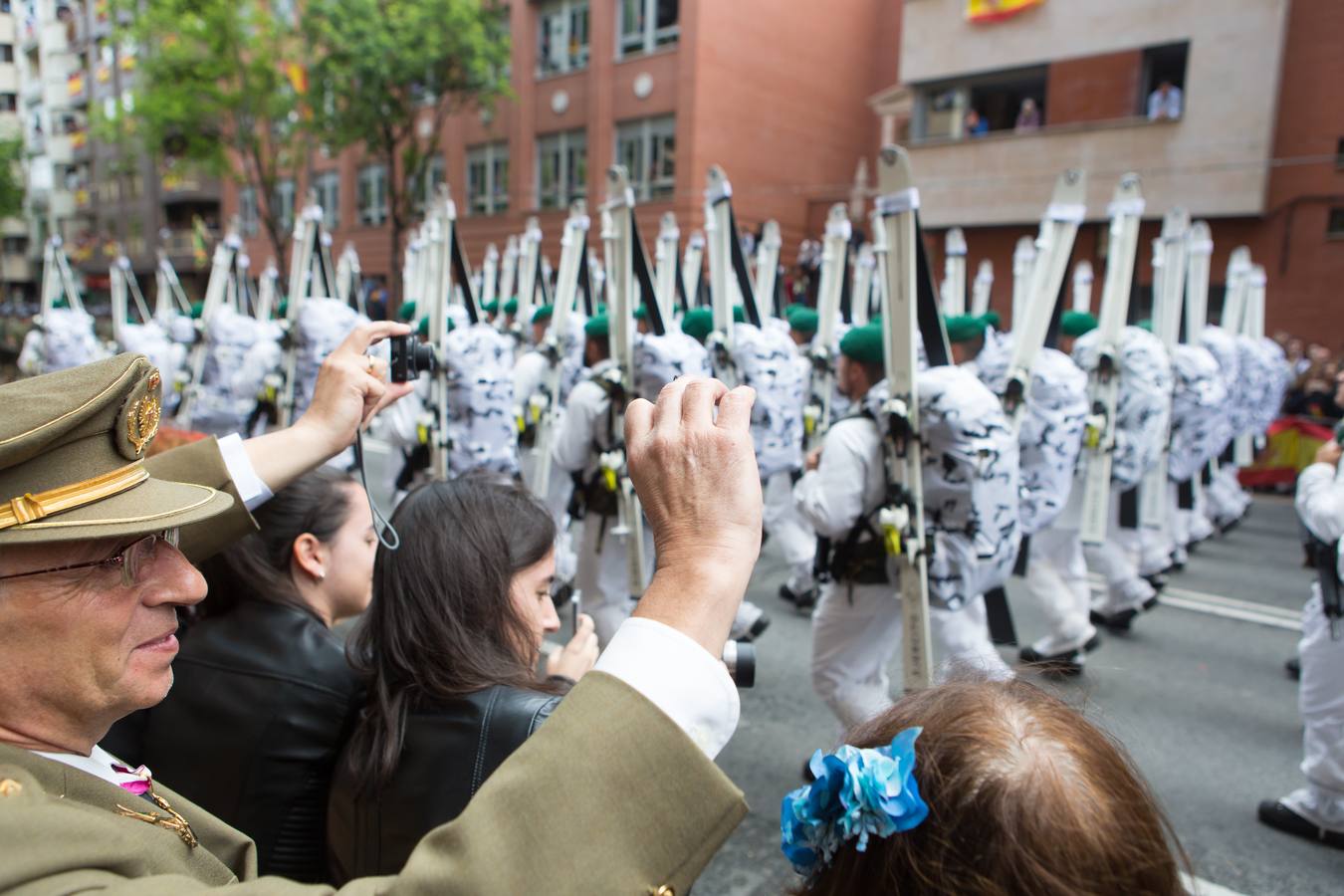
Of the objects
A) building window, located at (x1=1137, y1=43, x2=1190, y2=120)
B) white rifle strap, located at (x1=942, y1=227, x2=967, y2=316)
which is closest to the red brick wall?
building window, located at (x1=1137, y1=43, x2=1190, y2=120)

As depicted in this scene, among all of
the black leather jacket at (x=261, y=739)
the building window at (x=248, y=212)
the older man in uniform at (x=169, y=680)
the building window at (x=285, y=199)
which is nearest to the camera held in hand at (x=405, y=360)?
the black leather jacket at (x=261, y=739)

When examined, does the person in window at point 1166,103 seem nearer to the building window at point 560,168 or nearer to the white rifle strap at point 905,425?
the building window at point 560,168

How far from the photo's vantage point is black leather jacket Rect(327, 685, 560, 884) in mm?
1486

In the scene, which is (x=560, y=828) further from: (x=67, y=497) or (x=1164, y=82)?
(x=1164, y=82)

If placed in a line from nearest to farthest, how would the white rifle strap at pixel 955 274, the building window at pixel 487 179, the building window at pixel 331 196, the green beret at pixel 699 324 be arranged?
the green beret at pixel 699 324, the white rifle strap at pixel 955 274, the building window at pixel 487 179, the building window at pixel 331 196

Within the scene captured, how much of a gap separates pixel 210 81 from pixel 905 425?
20.6 meters

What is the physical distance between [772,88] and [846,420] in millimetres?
20073

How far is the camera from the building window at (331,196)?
1104 inches

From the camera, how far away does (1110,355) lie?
5.65 meters

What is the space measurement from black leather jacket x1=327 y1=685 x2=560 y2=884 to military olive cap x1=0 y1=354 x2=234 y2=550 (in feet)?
2.01

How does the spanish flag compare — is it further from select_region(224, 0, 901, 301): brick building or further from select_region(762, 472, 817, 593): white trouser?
select_region(762, 472, 817, 593): white trouser

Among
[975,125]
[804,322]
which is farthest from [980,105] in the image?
[804,322]

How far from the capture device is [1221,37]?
15250mm

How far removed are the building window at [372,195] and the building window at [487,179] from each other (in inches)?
129
